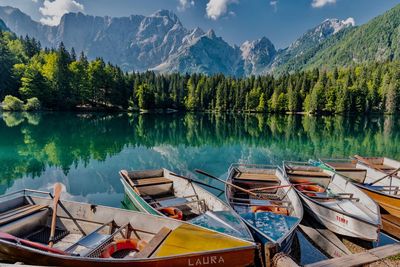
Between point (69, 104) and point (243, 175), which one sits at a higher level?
point (69, 104)

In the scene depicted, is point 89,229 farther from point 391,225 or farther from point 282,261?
point 391,225

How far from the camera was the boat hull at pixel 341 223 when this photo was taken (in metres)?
9.38

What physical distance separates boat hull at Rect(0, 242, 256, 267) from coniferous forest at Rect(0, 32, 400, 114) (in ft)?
266

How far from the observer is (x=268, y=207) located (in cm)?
1145

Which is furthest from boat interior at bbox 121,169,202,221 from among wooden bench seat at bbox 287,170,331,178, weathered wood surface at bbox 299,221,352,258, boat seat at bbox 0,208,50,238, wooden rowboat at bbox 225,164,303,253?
wooden bench seat at bbox 287,170,331,178

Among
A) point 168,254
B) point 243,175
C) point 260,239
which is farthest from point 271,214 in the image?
point 243,175

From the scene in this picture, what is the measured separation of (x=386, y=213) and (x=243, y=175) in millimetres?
7596

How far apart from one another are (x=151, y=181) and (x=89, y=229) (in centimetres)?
589

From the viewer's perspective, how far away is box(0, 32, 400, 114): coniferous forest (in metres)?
79.1

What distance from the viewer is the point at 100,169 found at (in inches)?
906

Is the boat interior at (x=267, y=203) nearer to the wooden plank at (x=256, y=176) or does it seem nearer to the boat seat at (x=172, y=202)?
the wooden plank at (x=256, y=176)

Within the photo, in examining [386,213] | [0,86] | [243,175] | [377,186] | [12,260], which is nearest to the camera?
[12,260]

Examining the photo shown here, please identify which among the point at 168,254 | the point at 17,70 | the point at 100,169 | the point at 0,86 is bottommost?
the point at 100,169

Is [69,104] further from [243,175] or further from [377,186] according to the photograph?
[377,186]
